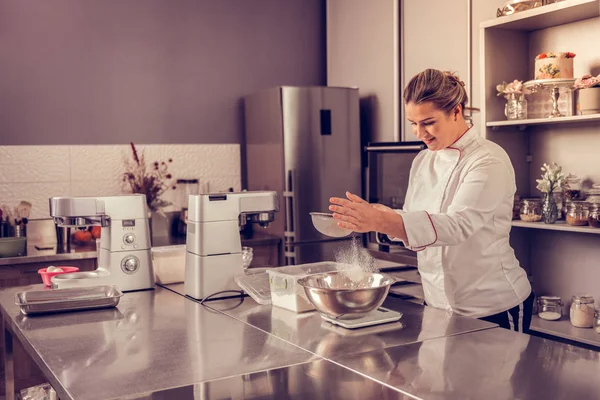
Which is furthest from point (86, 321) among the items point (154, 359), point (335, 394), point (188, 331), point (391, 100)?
point (391, 100)

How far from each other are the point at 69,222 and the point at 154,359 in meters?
1.01

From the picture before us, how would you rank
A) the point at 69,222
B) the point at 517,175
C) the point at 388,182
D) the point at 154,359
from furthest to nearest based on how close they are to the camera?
the point at 388,182 < the point at 517,175 < the point at 69,222 < the point at 154,359

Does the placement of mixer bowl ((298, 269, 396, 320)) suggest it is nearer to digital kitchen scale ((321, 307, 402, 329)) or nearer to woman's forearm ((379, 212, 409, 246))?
digital kitchen scale ((321, 307, 402, 329))

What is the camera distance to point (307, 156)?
4402 millimetres

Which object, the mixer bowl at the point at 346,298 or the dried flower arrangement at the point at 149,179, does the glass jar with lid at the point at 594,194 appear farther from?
the dried flower arrangement at the point at 149,179

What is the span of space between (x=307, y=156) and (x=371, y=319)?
8.10 ft

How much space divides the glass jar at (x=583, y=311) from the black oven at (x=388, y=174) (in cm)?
109

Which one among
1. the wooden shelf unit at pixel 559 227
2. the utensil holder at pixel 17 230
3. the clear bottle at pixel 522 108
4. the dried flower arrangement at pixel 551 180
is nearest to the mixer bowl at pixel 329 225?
the wooden shelf unit at pixel 559 227

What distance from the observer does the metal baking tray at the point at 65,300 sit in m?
2.27

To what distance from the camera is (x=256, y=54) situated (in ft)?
16.4

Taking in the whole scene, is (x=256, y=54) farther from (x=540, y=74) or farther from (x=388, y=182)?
(x=540, y=74)

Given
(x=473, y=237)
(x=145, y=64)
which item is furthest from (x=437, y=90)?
(x=145, y=64)

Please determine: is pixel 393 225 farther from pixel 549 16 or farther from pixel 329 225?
pixel 549 16

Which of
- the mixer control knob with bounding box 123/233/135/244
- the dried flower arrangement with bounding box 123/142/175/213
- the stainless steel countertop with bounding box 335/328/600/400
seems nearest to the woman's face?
the stainless steel countertop with bounding box 335/328/600/400
